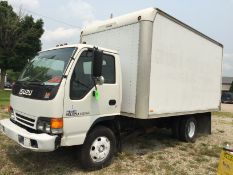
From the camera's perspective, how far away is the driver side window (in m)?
5.39

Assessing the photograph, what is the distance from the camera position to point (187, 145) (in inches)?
344

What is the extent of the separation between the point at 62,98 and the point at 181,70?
3917 mm

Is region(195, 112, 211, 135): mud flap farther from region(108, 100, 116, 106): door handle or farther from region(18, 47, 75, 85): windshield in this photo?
region(18, 47, 75, 85): windshield

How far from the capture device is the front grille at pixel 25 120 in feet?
17.7

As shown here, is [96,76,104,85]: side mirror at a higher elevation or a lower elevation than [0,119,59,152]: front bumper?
higher

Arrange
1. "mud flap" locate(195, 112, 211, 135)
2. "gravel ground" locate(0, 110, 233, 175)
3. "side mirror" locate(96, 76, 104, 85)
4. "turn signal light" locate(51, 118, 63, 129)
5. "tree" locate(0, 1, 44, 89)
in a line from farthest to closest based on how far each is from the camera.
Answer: "tree" locate(0, 1, 44, 89) < "mud flap" locate(195, 112, 211, 135) < "gravel ground" locate(0, 110, 233, 175) < "side mirror" locate(96, 76, 104, 85) < "turn signal light" locate(51, 118, 63, 129)

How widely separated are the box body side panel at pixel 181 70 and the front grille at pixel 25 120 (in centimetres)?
267

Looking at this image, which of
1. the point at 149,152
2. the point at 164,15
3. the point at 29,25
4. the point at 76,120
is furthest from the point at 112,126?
the point at 29,25

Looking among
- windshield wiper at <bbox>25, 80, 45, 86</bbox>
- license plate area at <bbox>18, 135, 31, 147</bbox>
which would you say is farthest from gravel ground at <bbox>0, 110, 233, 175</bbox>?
windshield wiper at <bbox>25, 80, 45, 86</bbox>

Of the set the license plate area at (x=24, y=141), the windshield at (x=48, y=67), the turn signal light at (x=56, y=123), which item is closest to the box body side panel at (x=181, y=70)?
the windshield at (x=48, y=67)

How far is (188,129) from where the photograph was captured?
9.18 metres

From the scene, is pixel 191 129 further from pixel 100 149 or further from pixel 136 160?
pixel 100 149

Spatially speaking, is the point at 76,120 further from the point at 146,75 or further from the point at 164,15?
the point at 164,15

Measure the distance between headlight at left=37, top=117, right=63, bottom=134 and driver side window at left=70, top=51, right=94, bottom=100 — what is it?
53 centimetres
